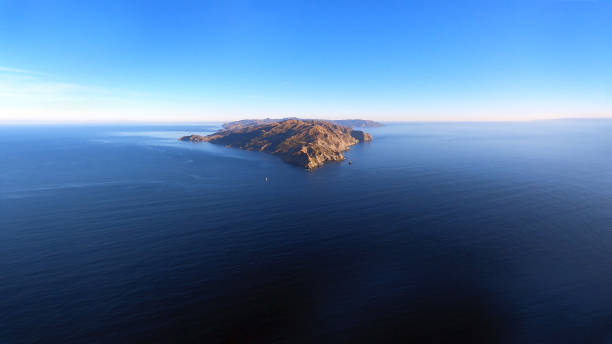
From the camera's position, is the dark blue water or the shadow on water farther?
the dark blue water

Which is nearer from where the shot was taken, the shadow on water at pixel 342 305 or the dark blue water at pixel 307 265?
the shadow on water at pixel 342 305

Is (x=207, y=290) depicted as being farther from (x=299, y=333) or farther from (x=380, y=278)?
(x=380, y=278)

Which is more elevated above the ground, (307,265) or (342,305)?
(307,265)

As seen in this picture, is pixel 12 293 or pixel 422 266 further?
pixel 422 266

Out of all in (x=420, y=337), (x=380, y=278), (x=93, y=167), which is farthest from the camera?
(x=93, y=167)

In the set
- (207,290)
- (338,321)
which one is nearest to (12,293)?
(207,290)

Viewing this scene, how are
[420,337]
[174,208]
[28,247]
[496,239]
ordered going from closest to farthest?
[420,337], [28,247], [496,239], [174,208]

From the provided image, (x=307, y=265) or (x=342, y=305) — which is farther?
(x=307, y=265)

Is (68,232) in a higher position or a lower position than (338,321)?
higher
